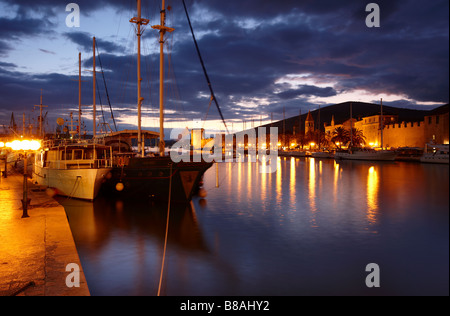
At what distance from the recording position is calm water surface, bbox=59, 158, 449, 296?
34.4ft

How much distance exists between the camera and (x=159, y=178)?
23.7m

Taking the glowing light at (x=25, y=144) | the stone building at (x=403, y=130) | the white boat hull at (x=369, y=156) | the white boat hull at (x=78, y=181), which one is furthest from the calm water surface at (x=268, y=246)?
the stone building at (x=403, y=130)

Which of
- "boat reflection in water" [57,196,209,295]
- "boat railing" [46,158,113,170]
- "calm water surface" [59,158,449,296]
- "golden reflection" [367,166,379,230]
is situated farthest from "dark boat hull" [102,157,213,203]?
"golden reflection" [367,166,379,230]

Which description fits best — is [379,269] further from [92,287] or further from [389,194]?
[389,194]

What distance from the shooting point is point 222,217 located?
75.7 feet

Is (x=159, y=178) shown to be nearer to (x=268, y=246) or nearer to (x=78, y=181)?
(x=78, y=181)

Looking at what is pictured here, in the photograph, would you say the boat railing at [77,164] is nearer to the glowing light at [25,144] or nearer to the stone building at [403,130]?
the glowing light at [25,144]

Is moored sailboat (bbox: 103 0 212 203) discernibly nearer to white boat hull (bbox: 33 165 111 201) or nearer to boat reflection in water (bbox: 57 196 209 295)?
boat reflection in water (bbox: 57 196 209 295)

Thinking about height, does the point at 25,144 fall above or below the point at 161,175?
above

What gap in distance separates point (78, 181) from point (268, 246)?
16217mm

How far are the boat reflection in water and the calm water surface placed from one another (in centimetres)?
4

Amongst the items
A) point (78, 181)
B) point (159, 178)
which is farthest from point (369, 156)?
point (78, 181)
